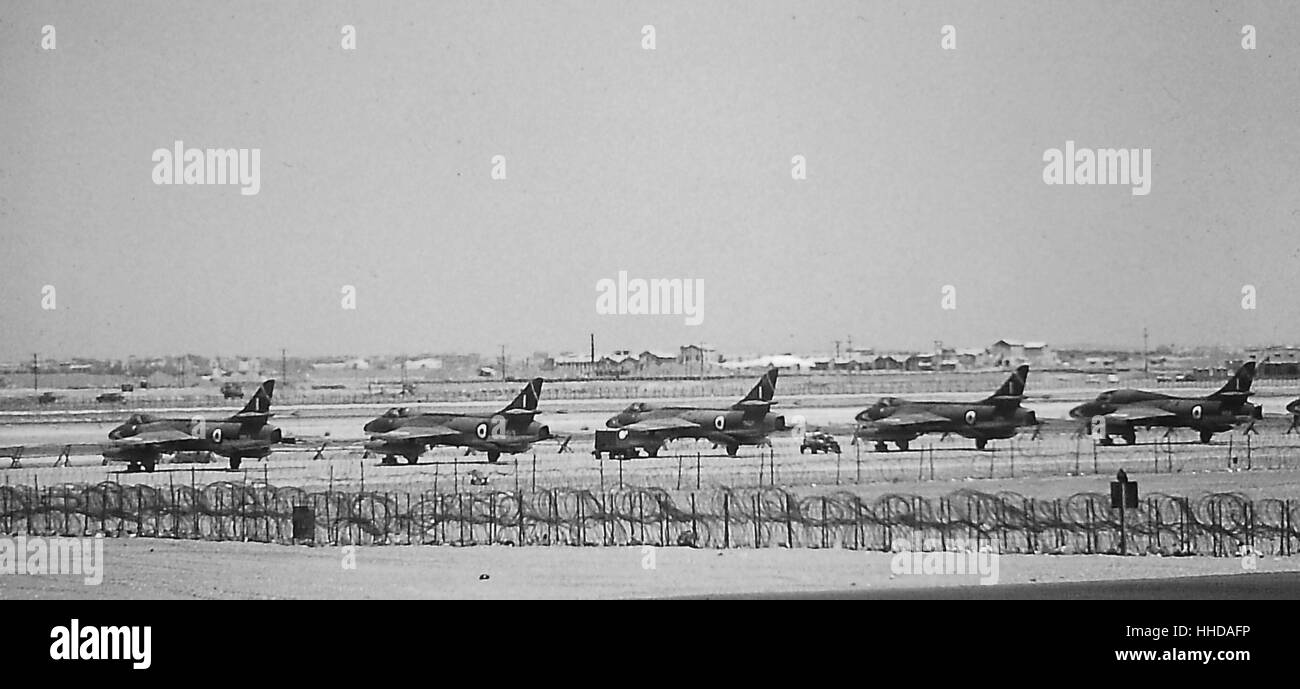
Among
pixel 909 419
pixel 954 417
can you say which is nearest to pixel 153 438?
pixel 909 419

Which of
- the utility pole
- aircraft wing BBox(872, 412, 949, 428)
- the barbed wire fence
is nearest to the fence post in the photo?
the barbed wire fence

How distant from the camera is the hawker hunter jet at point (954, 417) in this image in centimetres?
704

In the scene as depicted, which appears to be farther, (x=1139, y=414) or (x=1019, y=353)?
(x=1139, y=414)

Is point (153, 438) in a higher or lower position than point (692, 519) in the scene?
higher

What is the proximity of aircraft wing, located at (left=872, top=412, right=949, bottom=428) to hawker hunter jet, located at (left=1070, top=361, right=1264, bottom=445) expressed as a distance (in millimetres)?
715

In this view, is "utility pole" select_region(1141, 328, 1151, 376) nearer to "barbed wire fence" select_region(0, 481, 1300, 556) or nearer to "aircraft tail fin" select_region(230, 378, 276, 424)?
"barbed wire fence" select_region(0, 481, 1300, 556)

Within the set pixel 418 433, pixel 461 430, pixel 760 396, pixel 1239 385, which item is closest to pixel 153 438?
pixel 418 433

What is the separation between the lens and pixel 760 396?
7031mm

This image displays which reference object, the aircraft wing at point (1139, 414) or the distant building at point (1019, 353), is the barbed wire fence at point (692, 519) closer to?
the aircraft wing at point (1139, 414)

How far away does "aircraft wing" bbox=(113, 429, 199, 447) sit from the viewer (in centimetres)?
700

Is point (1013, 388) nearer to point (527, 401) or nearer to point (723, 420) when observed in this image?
point (723, 420)

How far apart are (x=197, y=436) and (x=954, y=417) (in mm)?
3869

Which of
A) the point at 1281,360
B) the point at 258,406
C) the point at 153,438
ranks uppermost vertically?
the point at 1281,360
